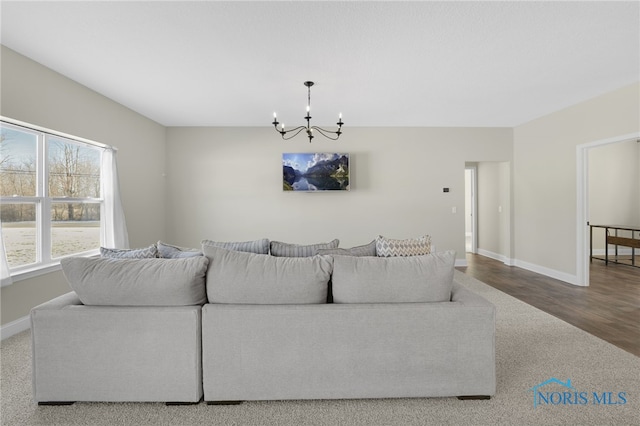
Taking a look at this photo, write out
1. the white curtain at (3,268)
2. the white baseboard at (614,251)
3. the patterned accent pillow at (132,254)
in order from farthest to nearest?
the white baseboard at (614,251) → the white curtain at (3,268) → the patterned accent pillow at (132,254)

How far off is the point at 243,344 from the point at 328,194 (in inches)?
170

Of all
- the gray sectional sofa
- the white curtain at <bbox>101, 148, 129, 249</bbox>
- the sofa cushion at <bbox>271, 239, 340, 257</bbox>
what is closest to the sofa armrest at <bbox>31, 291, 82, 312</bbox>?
the gray sectional sofa

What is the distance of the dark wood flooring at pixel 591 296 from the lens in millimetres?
3057

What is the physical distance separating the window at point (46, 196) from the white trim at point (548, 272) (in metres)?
6.66

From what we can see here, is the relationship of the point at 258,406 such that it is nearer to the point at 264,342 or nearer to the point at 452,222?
the point at 264,342

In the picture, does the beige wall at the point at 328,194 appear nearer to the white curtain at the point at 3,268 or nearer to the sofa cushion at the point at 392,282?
the white curtain at the point at 3,268

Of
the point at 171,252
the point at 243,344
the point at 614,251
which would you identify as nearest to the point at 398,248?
the point at 243,344

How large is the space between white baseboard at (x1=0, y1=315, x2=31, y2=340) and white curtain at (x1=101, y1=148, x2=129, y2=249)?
134 centimetres

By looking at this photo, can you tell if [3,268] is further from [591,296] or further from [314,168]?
[591,296]

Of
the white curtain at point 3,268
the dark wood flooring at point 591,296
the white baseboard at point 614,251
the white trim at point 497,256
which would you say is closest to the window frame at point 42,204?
the white curtain at point 3,268

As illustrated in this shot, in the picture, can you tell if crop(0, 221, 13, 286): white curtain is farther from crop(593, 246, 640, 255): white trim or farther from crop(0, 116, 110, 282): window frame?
crop(593, 246, 640, 255): white trim

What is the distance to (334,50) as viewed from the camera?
297cm

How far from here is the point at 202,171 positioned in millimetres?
5883

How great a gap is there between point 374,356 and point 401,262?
1.84 feet
